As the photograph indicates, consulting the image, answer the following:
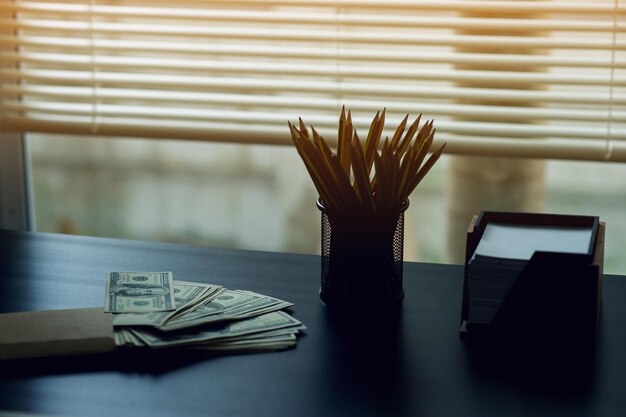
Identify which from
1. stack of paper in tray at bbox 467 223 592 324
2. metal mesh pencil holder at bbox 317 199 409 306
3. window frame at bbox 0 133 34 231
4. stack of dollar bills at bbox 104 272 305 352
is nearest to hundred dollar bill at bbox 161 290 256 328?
stack of dollar bills at bbox 104 272 305 352

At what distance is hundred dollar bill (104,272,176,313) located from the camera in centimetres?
124

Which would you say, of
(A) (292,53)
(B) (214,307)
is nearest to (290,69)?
(A) (292,53)

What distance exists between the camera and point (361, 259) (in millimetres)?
1284

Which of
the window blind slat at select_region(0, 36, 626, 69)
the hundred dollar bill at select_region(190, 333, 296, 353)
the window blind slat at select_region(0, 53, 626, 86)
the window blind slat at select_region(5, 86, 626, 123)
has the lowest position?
the hundred dollar bill at select_region(190, 333, 296, 353)

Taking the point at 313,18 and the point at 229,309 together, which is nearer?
the point at 229,309

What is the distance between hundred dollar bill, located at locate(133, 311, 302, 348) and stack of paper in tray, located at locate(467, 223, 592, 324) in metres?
0.24

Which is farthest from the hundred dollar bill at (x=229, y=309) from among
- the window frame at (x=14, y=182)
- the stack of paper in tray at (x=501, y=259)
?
the window frame at (x=14, y=182)

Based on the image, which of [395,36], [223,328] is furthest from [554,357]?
[395,36]

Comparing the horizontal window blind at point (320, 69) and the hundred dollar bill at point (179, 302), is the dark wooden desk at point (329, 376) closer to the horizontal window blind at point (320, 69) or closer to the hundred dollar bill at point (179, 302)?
the hundred dollar bill at point (179, 302)

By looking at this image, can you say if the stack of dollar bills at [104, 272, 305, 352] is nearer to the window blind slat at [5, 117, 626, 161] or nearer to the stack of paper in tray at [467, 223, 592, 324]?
the stack of paper in tray at [467, 223, 592, 324]

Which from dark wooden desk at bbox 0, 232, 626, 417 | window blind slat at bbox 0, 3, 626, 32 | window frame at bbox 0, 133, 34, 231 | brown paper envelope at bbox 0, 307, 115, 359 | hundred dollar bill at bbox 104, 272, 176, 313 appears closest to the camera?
dark wooden desk at bbox 0, 232, 626, 417

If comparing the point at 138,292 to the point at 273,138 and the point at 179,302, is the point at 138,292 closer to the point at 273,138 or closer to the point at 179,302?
the point at 179,302

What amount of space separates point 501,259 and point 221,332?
0.37 m

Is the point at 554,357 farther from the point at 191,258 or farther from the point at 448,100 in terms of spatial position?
the point at 448,100
